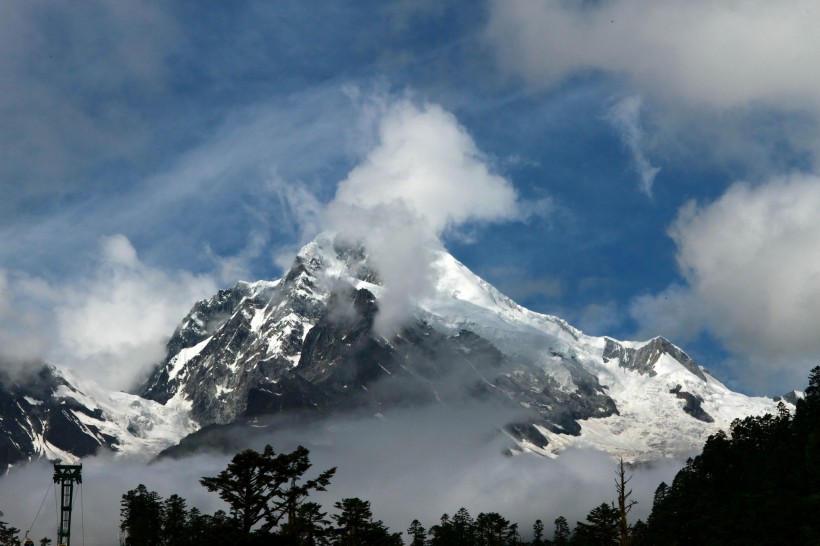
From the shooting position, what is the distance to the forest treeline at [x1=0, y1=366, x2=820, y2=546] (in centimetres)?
8825

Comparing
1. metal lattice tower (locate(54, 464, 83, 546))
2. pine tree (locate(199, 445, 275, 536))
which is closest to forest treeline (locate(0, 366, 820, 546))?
pine tree (locate(199, 445, 275, 536))

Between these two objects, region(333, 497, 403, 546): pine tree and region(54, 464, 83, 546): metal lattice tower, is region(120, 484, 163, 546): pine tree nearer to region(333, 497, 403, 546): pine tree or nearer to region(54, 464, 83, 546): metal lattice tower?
region(333, 497, 403, 546): pine tree

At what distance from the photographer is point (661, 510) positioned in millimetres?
168125

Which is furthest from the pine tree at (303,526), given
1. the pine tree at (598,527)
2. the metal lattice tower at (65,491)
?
the pine tree at (598,527)

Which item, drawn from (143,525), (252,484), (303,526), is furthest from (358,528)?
(252,484)

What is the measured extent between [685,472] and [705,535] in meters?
58.3

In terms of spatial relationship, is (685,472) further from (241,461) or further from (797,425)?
(241,461)

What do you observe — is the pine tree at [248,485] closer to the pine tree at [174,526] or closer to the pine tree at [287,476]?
the pine tree at [287,476]

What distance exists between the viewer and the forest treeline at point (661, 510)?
88.2m

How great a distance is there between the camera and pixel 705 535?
141 m

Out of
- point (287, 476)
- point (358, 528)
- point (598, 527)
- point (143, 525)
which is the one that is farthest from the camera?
point (143, 525)

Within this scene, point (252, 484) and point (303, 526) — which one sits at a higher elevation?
point (252, 484)

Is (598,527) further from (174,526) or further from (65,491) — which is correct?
(65,491)

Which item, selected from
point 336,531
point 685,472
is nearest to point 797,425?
point 685,472
